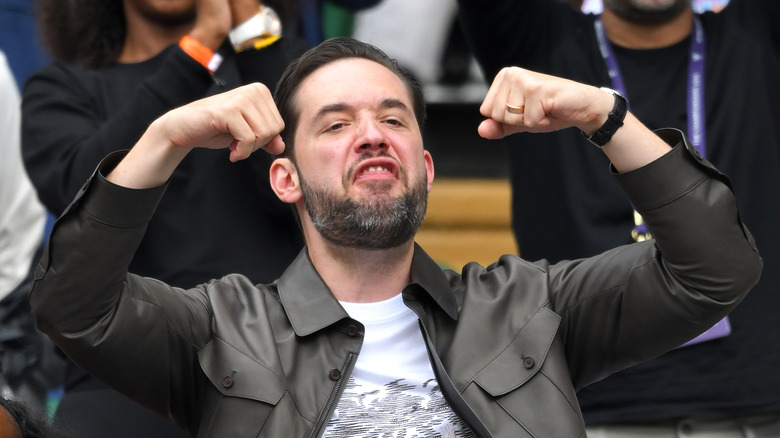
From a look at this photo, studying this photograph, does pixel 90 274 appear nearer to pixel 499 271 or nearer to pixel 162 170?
pixel 162 170

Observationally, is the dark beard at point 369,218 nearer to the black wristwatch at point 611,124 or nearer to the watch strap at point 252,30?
the black wristwatch at point 611,124

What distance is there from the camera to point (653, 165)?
3.07 meters

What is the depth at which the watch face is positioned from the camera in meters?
3.96

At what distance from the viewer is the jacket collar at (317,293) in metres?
3.20

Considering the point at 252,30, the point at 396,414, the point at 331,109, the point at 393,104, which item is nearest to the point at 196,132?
the point at 331,109

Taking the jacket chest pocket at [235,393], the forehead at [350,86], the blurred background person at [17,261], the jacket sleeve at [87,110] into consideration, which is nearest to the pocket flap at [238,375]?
the jacket chest pocket at [235,393]

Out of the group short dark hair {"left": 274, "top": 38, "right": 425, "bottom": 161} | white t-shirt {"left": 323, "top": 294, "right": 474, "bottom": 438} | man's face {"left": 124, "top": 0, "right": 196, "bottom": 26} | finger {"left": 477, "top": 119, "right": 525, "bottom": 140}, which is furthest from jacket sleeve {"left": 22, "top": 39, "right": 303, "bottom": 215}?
finger {"left": 477, "top": 119, "right": 525, "bottom": 140}

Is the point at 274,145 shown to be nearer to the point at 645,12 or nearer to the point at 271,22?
the point at 271,22

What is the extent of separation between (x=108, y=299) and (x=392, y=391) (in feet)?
2.21

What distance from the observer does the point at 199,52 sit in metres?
3.79

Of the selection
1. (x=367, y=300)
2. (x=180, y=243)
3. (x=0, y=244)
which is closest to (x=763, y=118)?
(x=367, y=300)

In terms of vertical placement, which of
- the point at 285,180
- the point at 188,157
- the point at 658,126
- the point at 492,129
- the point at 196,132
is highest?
the point at 196,132

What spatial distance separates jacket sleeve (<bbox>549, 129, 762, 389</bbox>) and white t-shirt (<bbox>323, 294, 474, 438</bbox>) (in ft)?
1.23

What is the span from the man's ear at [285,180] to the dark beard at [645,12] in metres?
1.28
